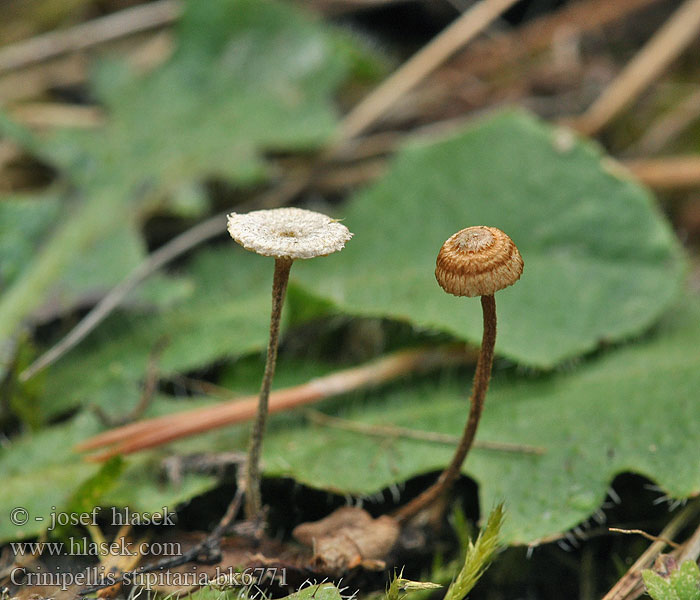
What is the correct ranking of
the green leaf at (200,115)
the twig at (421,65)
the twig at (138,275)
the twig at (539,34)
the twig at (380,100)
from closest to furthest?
the twig at (138,275)
the twig at (380,100)
the green leaf at (200,115)
the twig at (421,65)
the twig at (539,34)

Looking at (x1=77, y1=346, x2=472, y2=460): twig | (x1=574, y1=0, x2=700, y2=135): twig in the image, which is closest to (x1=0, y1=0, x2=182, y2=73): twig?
(x1=574, y1=0, x2=700, y2=135): twig

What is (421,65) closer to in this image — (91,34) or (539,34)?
(539,34)

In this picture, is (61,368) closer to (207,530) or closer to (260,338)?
(260,338)

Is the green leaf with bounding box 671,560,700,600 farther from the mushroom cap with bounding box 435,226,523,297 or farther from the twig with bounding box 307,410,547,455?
the mushroom cap with bounding box 435,226,523,297

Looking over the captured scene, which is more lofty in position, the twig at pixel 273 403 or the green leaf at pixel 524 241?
the green leaf at pixel 524 241

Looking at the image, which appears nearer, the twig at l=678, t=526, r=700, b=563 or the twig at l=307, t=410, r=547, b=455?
the twig at l=678, t=526, r=700, b=563
